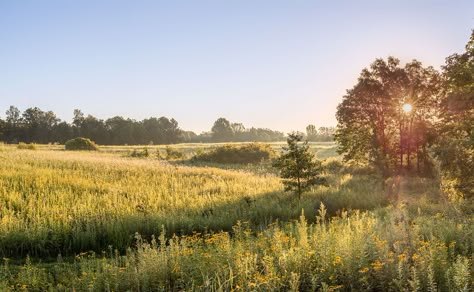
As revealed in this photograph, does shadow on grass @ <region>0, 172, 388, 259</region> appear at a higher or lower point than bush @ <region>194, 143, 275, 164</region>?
lower

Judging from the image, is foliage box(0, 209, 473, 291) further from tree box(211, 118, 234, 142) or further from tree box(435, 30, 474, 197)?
tree box(211, 118, 234, 142)

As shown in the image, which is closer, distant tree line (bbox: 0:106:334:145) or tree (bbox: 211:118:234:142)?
distant tree line (bbox: 0:106:334:145)

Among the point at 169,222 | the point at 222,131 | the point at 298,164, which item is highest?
the point at 222,131

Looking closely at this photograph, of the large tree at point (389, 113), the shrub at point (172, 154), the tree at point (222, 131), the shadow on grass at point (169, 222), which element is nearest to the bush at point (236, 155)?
the shrub at point (172, 154)

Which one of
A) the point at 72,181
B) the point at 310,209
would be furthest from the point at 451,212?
the point at 72,181

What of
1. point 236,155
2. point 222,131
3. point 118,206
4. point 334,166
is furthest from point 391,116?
point 222,131

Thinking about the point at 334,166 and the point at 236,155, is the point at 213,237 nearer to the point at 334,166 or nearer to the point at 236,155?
the point at 334,166

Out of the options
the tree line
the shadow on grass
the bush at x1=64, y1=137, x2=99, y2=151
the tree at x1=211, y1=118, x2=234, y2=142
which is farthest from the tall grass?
the tree at x1=211, y1=118, x2=234, y2=142

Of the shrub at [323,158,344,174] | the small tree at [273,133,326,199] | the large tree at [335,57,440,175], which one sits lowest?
the shrub at [323,158,344,174]

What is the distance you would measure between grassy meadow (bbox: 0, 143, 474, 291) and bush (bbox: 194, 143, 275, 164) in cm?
1897

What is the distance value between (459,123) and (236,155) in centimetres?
2685

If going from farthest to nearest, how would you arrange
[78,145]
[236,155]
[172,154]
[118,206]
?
[78,145], [172,154], [236,155], [118,206]

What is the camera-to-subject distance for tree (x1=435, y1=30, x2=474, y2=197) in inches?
542

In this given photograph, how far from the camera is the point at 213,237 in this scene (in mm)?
8016
